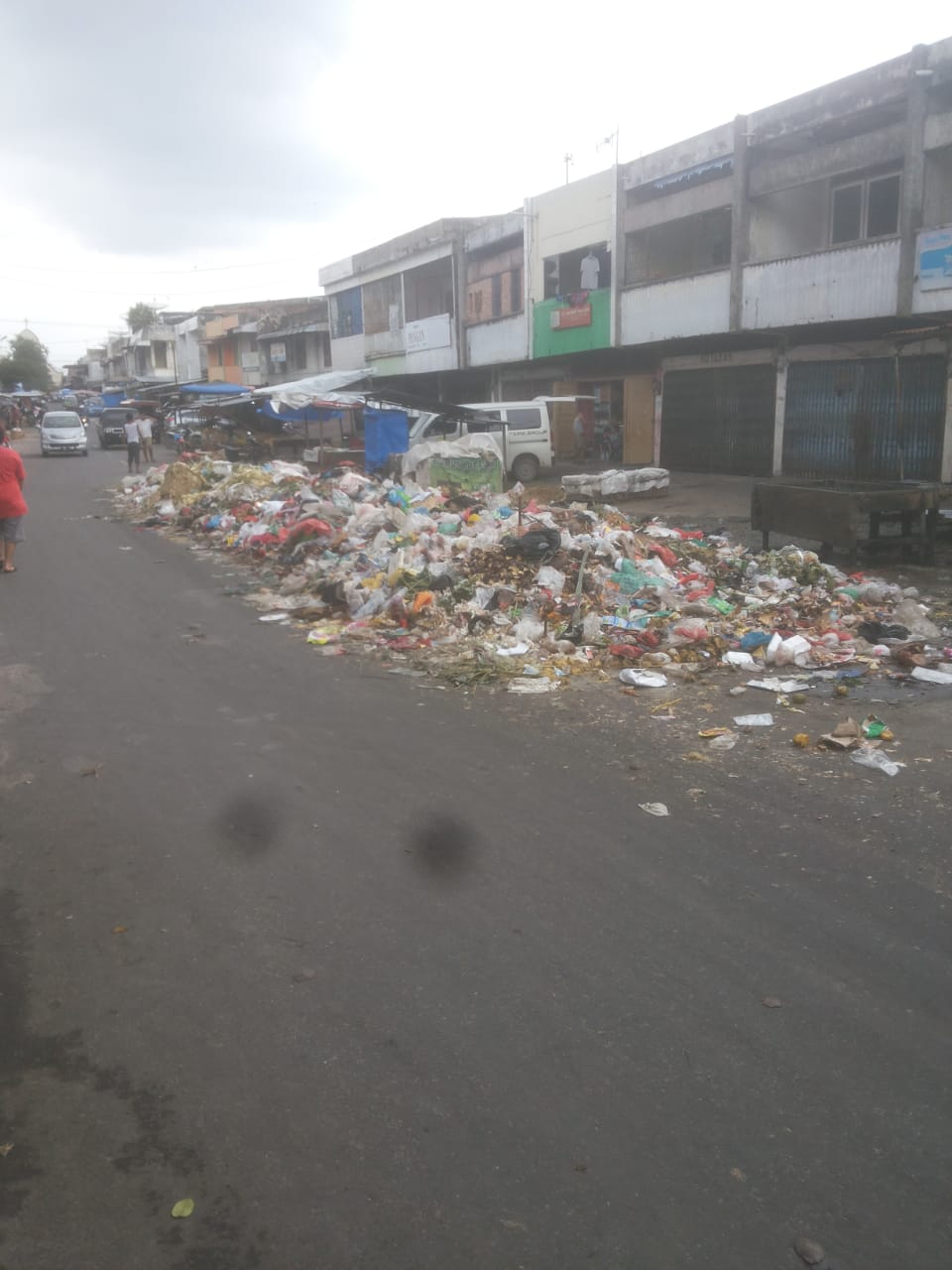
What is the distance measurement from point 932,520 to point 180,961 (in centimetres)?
1058

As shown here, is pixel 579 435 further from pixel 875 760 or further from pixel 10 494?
pixel 875 760

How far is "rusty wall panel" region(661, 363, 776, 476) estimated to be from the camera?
21578 mm

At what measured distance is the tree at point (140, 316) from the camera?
10131cm

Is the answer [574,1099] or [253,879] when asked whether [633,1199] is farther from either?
[253,879]

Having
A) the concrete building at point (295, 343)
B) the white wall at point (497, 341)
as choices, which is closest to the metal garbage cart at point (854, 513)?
the white wall at point (497, 341)

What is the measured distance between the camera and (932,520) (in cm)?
1159

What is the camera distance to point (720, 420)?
74.9 feet

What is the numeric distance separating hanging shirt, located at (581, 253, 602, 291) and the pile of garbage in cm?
1295

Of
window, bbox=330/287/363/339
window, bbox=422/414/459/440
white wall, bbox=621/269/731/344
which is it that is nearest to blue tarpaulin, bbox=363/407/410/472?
window, bbox=422/414/459/440

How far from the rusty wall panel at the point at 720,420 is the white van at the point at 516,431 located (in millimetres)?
3567

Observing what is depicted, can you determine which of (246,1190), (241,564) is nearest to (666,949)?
(246,1190)

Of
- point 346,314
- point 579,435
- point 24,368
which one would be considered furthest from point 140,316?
point 579,435

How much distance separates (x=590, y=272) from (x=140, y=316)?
3530 inches

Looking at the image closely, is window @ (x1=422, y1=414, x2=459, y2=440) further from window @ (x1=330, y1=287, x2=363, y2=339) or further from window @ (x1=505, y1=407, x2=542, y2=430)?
window @ (x1=330, y1=287, x2=363, y2=339)
